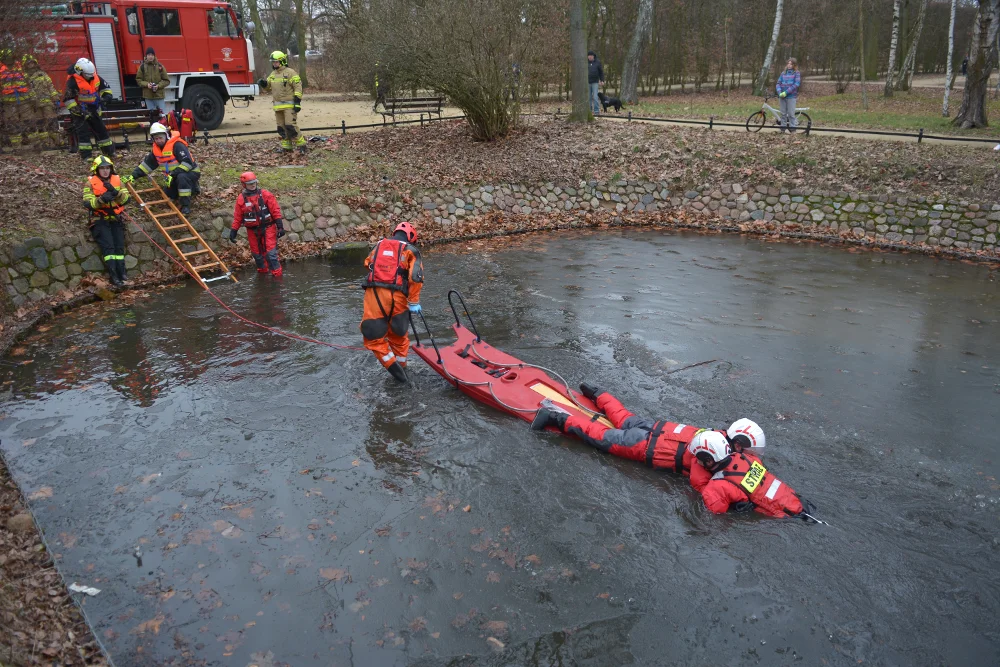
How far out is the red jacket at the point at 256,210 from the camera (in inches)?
467

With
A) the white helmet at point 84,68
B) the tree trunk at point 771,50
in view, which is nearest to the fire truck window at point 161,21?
the white helmet at point 84,68

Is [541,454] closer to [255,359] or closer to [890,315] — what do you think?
[255,359]

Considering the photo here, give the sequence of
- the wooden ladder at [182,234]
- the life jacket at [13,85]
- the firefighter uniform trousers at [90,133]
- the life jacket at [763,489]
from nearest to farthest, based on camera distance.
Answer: the life jacket at [763,489]
the wooden ladder at [182,234]
the firefighter uniform trousers at [90,133]
the life jacket at [13,85]

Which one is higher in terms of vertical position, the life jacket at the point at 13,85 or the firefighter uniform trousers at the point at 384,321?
the life jacket at the point at 13,85

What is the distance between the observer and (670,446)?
6.57 meters

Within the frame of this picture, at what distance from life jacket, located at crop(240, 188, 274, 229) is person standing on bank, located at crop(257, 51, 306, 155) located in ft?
15.3

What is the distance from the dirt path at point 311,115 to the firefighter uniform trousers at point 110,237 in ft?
20.5

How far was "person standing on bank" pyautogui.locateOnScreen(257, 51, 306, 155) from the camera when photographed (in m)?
15.7

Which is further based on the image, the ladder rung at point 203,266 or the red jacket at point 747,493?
the ladder rung at point 203,266

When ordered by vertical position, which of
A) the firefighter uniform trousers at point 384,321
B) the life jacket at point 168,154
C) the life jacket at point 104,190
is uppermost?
the life jacket at point 168,154

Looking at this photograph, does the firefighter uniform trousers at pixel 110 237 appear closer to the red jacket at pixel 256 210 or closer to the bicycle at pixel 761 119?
the red jacket at pixel 256 210

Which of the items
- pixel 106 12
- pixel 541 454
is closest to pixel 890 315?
pixel 541 454

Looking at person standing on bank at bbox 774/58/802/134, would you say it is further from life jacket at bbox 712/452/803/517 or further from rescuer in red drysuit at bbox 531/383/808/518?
life jacket at bbox 712/452/803/517

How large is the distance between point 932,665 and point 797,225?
12.7m
